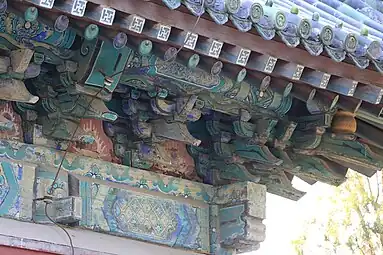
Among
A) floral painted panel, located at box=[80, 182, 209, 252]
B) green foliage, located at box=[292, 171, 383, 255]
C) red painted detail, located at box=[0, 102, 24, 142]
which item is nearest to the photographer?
red painted detail, located at box=[0, 102, 24, 142]

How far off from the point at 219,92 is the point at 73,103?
0.75 meters

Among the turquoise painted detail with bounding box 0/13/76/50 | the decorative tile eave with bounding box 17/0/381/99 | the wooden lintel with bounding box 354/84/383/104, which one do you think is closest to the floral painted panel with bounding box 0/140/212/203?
the turquoise painted detail with bounding box 0/13/76/50

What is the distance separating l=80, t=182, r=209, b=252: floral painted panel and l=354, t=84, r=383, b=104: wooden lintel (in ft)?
4.14

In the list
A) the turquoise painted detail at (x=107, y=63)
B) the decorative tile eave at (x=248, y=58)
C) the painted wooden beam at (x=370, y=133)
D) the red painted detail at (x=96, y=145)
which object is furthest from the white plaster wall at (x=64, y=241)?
the painted wooden beam at (x=370, y=133)

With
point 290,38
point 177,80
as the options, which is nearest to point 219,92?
point 177,80

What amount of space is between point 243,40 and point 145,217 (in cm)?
136

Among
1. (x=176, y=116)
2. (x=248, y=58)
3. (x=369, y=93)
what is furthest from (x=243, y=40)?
(x=369, y=93)

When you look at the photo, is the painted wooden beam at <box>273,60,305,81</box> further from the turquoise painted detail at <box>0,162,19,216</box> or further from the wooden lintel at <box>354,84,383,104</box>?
the turquoise painted detail at <box>0,162,19,216</box>

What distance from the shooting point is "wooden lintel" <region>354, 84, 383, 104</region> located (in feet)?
16.3

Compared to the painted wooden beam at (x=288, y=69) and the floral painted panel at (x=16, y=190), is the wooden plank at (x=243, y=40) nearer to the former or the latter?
the painted wooden beam at (x=288, y=69)

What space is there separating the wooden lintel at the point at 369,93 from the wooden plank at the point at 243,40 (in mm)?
36

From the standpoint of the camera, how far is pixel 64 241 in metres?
4.91

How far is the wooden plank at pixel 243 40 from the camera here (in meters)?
4.10

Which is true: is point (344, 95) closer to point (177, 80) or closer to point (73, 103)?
point (177, 80)
